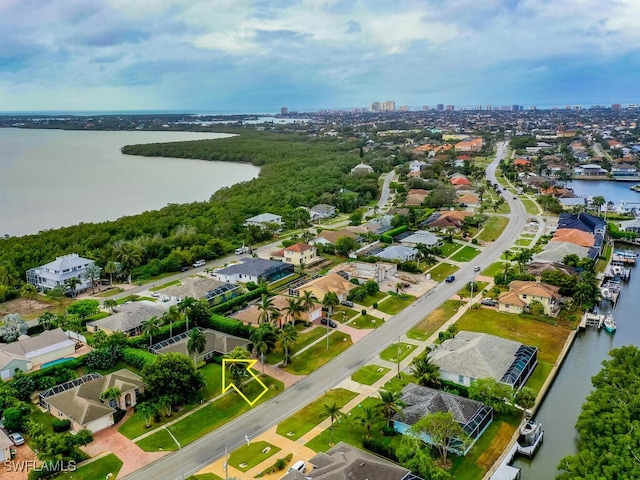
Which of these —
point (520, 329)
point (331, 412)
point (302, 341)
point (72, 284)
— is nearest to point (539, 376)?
point (520, 329)

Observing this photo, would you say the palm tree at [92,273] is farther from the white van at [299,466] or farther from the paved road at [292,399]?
the white van at [299,466]

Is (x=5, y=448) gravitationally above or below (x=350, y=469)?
below

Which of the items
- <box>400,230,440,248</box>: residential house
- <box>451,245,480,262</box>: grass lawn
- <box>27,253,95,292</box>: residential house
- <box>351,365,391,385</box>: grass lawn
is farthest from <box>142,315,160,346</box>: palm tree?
<box>451,245,480,262</box>: grass lawn

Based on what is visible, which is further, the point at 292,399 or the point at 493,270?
the point at 493,270

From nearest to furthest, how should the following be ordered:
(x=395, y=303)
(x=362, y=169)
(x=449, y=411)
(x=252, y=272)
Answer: (x=449, y=411)
(x=395, y=303)
(x=252, y=272)
(x=362, y=169)

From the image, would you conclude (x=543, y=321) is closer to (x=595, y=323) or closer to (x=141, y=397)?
(x=595, y=323)

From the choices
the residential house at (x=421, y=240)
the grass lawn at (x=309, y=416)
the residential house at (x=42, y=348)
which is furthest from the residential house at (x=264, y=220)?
the grass lawn at (x=309, y=416)

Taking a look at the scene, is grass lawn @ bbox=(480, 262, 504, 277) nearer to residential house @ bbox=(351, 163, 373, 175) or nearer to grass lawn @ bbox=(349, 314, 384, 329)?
grass lawn @ bbox=(349, 314, 384, 329)

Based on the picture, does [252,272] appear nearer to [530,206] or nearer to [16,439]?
[16,439]
